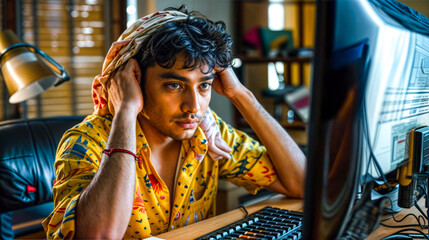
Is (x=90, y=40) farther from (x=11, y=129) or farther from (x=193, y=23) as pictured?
(x=193, y=23)

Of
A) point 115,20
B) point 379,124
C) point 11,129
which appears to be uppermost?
point 115,20

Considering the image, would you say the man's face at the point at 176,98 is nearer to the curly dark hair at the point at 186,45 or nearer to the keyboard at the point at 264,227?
the curly dark hair at the point at 186,45

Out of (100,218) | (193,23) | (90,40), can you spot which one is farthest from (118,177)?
(90,40)

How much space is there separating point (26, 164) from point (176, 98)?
0.56 m

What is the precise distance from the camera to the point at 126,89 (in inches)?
48.6

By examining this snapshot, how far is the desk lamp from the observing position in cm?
146

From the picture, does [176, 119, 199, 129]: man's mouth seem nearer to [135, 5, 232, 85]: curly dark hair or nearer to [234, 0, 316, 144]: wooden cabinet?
[135, 5, 232, 85]: curly dark hair

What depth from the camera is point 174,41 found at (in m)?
1.27

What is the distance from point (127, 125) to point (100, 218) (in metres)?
0.26

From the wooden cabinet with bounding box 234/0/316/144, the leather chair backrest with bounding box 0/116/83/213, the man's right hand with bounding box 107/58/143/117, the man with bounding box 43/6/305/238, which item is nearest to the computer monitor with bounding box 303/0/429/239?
the man with bounding box 43/6/305/238

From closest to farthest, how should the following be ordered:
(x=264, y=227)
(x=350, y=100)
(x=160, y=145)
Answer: (x=350, y=100)
(x=264, y=227)
(x=160, y=145)

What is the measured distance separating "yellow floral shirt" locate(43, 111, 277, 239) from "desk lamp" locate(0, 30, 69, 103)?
0.90ft

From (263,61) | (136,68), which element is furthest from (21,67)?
(263,61)

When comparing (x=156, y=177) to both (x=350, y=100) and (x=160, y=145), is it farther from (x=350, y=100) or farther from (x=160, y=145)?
(x=350, y=100)
